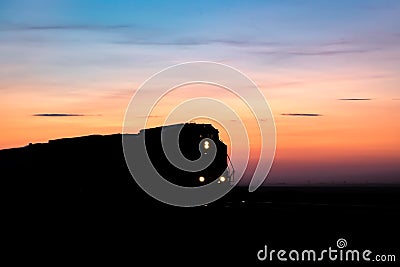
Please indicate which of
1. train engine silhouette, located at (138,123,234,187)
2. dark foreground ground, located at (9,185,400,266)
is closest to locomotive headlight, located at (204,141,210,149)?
train engine silhouette, located at (138,123,234,187)

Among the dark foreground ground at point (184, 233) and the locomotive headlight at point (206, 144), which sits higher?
the locomotive headlight at point (206, 144)

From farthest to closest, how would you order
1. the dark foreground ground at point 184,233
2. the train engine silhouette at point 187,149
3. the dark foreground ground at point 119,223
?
the train engine silhouette at point 187,149 → the dark foreground ground at point 119,223 → the dark foreground ground at point 184,233

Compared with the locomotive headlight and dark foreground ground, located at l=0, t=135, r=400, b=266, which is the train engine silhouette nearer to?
the locomotive headlight

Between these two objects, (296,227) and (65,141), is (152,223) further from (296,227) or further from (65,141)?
(65,141)

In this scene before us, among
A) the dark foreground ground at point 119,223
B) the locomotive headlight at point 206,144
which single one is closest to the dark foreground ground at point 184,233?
the dark foreground ground at point 119,223

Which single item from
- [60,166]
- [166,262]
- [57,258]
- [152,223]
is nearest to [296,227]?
[152,223]

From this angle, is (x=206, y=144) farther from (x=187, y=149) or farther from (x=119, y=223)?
(x=119, y=223)

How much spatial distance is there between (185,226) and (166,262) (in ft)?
27.9

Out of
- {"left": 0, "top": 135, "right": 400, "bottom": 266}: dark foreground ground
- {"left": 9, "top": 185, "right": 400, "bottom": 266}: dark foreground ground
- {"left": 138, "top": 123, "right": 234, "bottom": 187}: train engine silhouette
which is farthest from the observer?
{"left": 138, "top": 123, "right": 234, "bottom": 187}: train engine silhouette

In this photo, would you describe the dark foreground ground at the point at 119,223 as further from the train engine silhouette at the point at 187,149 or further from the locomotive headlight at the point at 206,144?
the locomotive headlight at the point at 206,144

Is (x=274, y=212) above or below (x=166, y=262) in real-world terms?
above

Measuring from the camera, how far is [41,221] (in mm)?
31938

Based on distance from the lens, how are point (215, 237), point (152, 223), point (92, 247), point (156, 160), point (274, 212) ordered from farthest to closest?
point (156, 160) → point (274, 212) → point (152, 223) → point (215, 237) → point (92, 247)

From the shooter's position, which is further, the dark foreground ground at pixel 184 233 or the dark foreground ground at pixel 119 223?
the dark foreground ground at pixel 119 223
